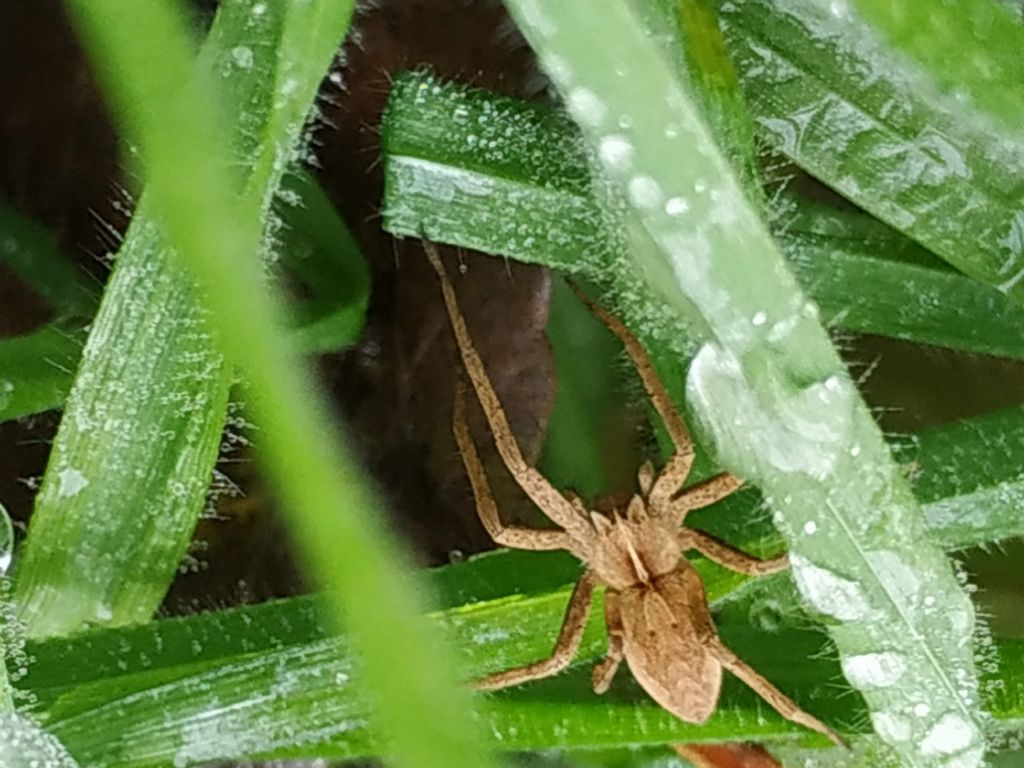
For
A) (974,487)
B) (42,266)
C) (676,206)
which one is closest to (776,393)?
(676,206)

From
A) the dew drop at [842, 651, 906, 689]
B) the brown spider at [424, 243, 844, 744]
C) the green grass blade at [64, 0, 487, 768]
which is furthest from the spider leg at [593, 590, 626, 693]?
the green grass blade at [64, 0, 487, 768]

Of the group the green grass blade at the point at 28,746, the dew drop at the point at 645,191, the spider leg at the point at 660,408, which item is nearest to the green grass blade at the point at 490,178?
the spider leg at the point at 660,408

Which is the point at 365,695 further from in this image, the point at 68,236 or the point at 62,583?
the point at 68,236

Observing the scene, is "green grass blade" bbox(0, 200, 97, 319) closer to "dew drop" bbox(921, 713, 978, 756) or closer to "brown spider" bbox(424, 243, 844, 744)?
"brown spider" bbox(424, 243, 844, 744)

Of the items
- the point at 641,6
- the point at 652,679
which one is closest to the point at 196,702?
the point at 652,679

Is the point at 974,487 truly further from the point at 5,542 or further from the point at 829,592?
the point at 5,542

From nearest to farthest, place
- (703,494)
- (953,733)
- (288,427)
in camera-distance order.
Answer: (288,427)
(953,733)
(703,494)

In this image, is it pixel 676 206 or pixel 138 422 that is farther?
pixel 138 422
